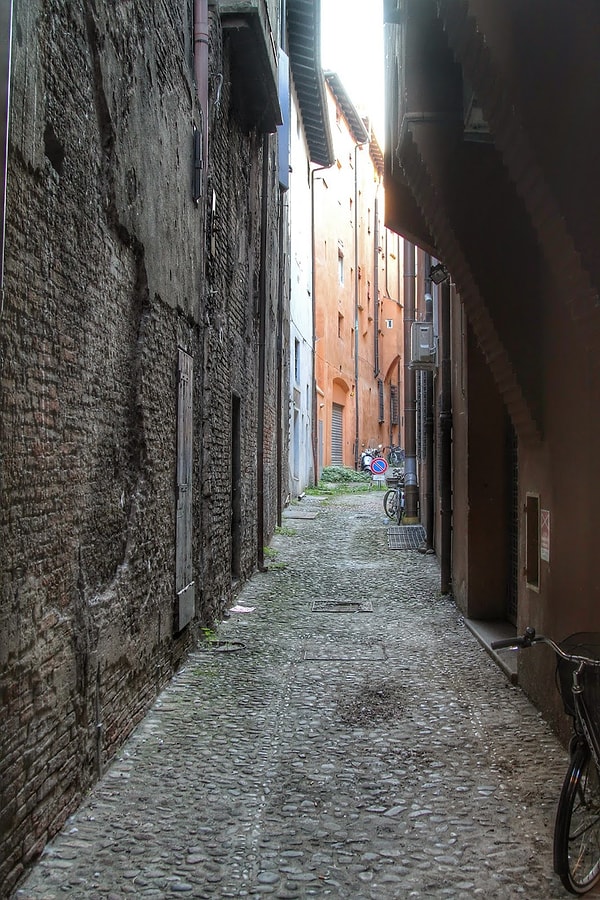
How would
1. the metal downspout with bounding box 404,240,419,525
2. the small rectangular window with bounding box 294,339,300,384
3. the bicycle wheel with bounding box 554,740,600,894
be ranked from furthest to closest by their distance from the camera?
the small rectangular window with bounding box 294,339,300,384 → the metal downspout with bounding box 404,240,419,525 → the bicycle wheel with bounding box 554,740,600,894

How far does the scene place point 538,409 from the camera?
5242mm

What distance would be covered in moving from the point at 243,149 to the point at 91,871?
8725 millimetres

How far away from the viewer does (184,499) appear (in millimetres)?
6488

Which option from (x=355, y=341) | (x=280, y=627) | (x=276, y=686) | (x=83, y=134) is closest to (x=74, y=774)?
(x=276, y=686)

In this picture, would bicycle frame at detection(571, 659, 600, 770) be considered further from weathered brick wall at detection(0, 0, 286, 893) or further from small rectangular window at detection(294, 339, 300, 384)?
small rectangular window at detection(294, 339, 300, 384)

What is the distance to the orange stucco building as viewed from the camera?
27.8m

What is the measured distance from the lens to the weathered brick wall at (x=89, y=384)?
10.3 ft

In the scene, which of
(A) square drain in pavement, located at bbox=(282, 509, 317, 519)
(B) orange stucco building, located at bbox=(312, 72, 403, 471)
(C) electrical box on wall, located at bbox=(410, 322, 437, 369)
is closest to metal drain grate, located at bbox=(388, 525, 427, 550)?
(A) square drain in pavement, located at bbox=(282, 509, 317, 519)

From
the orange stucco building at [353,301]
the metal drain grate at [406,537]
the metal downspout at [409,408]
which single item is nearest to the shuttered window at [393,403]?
the orange stucco building at [353,301]

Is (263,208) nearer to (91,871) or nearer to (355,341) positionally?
(91,871)

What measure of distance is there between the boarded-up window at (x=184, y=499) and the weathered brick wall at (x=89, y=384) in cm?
16

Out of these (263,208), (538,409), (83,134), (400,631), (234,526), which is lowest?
(400,631)

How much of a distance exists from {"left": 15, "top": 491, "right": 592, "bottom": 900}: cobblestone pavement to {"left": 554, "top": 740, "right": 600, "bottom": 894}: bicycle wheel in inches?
4.3

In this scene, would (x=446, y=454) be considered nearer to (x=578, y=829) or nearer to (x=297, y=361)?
(x=578, y=829)
